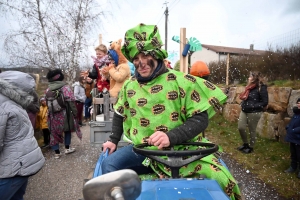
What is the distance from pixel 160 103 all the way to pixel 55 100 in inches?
141

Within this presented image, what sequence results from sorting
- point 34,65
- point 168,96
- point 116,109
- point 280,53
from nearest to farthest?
point 168,96, point 116,109, point 280,53, point 34,65

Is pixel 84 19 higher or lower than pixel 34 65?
higher

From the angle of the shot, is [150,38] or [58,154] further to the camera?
[58,154]

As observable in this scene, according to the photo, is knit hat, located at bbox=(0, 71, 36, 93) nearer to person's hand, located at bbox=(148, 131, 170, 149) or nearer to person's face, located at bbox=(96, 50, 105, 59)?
person's hand, located at bbox=(148, 131, 170, 149)

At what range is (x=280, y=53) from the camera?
682cm

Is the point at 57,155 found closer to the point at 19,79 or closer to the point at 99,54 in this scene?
the point at 99,54

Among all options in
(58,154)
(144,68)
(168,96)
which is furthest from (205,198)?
(58,154)

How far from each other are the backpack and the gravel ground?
1.09 metres

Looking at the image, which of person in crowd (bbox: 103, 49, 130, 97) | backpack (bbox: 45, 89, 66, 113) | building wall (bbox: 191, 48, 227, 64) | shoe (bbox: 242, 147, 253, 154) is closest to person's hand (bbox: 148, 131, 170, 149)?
person in crowd (bbox: 103, 49, 130, 97)

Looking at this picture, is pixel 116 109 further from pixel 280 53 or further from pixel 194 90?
pixel 280 53

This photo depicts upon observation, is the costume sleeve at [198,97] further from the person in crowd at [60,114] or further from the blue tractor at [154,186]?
the person in crowd at [60,114]

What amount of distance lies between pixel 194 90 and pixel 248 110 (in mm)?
3666

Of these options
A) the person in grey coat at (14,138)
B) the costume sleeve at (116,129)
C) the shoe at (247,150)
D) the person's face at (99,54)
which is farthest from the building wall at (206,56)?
the person in grey coat at (14,138)

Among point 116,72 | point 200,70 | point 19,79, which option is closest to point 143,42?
point 19,79
